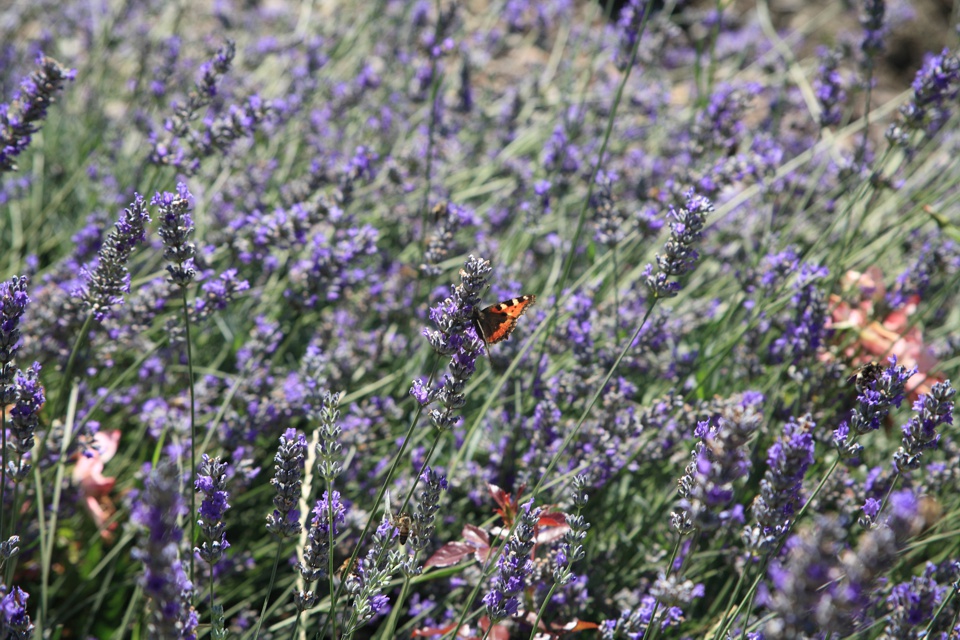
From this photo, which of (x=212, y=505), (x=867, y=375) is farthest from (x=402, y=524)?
(x=867, y=375)

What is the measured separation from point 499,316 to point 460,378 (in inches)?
10.2

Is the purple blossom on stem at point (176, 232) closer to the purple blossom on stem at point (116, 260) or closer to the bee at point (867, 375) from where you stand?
the purple blossom on stem at point (116, 260)

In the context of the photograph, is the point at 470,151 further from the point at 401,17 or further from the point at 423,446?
the point at 423,446

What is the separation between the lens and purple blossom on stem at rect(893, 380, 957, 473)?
4.47ft

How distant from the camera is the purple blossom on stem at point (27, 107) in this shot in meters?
1.77

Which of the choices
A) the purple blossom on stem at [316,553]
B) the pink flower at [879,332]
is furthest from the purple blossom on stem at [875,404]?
the purple blossom on stem at [316,553]

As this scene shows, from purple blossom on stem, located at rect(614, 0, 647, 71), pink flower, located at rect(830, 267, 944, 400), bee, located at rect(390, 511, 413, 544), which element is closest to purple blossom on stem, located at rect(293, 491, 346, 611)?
bee, located at rect(390, 511, 413, 544)

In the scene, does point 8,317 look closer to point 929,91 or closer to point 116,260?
point 116,260

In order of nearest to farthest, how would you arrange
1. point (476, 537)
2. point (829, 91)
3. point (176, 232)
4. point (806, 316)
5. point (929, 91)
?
point (176, 232)
point (476, 537)
point (929, 91)
point (806, 316)
point (829, 91)

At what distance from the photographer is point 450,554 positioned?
164 cm

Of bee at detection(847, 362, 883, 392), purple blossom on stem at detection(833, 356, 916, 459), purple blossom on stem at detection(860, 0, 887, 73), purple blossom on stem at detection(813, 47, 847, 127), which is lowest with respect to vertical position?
bee at detection(847, 362, 883, 392)

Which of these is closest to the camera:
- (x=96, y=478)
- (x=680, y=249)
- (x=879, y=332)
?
(x=680, y=249)

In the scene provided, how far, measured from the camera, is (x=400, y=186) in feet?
9.63

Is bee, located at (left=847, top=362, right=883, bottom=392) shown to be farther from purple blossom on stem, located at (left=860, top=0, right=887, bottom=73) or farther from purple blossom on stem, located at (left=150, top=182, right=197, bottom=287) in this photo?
purple blossom on stem, located at (left=150, top=182, right=197, bottom=287)
